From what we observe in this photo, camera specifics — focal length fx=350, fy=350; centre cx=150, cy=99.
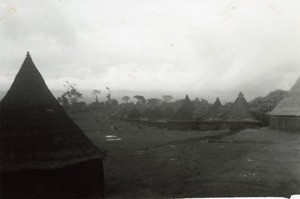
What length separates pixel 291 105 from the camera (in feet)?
135

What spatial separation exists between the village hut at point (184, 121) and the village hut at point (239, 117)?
7.60 m

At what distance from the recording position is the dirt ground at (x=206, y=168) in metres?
16.8

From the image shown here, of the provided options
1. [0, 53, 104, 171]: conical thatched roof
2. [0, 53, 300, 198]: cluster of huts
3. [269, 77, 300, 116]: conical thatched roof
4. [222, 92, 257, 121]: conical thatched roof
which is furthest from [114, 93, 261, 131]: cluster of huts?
[0, 53, 104, 171]: conical thatched roof

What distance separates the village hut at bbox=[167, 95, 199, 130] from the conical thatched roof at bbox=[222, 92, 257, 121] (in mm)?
8359

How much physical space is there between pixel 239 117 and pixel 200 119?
10.9m

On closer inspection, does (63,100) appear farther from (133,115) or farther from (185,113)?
(133,115)

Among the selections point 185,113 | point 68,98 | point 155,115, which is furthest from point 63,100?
point 155,115

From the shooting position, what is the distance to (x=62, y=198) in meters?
14.0

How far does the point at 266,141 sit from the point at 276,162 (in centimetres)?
1129

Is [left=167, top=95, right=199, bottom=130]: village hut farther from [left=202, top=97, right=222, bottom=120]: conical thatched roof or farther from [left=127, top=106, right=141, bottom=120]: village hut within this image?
[left=127, top=106, right=141, bottom=120]: village hut

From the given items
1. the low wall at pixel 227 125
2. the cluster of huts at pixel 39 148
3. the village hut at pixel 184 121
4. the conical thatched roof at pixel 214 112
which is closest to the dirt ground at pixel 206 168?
the cluster of huts at pixel 39 148

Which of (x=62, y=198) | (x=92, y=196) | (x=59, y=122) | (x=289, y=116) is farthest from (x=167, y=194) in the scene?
(x=289, y=116)

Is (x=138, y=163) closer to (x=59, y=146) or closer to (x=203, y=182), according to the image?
(x=203, y=182)

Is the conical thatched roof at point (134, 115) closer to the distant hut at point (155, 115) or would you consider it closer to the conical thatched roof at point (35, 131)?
the distant hut at point (155, 115)
